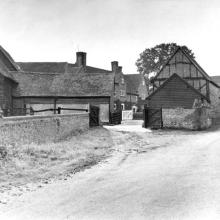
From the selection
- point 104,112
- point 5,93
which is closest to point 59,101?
point 104,112

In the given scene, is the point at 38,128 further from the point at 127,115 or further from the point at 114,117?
the point at 127,115

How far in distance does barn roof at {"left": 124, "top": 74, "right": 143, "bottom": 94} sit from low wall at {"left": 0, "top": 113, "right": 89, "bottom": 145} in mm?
38597

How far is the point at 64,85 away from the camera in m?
42.3

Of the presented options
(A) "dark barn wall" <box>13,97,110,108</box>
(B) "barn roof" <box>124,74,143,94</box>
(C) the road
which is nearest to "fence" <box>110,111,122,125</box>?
(A) "dark barn wall" <box>13,97,110,108</box>

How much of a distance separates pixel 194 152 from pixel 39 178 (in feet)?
28.1

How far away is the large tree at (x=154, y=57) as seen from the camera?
302 ft

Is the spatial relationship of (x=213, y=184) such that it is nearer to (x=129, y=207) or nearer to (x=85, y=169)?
(x=129, y=207)

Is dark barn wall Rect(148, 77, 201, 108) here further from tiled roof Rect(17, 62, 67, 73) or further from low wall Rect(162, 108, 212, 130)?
tiled roof Rect(17, 62, 67, 73)

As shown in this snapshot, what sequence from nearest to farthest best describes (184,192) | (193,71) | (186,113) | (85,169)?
(184,192) < (85,169) < (186,113) < (193,71)

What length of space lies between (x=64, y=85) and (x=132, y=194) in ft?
115

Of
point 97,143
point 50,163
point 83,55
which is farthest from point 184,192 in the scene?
point 83,55

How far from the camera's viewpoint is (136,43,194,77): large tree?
92188 mm

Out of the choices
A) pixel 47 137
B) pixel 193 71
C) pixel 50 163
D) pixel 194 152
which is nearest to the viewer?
pixel 50 163

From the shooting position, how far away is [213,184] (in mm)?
9289
